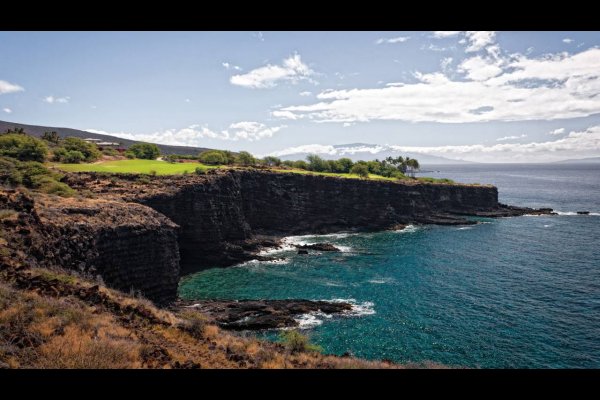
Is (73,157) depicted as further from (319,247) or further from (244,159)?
(319,247)

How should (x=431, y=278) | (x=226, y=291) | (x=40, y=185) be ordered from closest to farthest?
(x=40, y=185) → (x=226, y=291) → (x=431, y=278)

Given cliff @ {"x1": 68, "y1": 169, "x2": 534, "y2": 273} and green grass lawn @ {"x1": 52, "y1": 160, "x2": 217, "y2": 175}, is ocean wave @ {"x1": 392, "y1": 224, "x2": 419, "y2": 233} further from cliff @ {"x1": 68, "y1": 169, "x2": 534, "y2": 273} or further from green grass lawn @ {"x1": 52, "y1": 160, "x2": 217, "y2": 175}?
green grass lawn @ {"x1": 52, "y1": 160, "x2": 217, "y2": 175}

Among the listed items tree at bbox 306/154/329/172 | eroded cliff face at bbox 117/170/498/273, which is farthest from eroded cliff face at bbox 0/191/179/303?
tree at bbox 306/154/329/172

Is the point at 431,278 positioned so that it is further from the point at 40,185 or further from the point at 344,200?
the point at 40,185

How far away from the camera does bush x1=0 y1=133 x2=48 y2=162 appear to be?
62.3 metres

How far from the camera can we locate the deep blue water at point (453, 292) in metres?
35.8

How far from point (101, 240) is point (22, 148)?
39047 millimetres

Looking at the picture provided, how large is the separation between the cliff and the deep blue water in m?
7.14

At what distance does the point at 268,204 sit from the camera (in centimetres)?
8988

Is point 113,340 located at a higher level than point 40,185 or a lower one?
lower

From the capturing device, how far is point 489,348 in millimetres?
A: 35625
